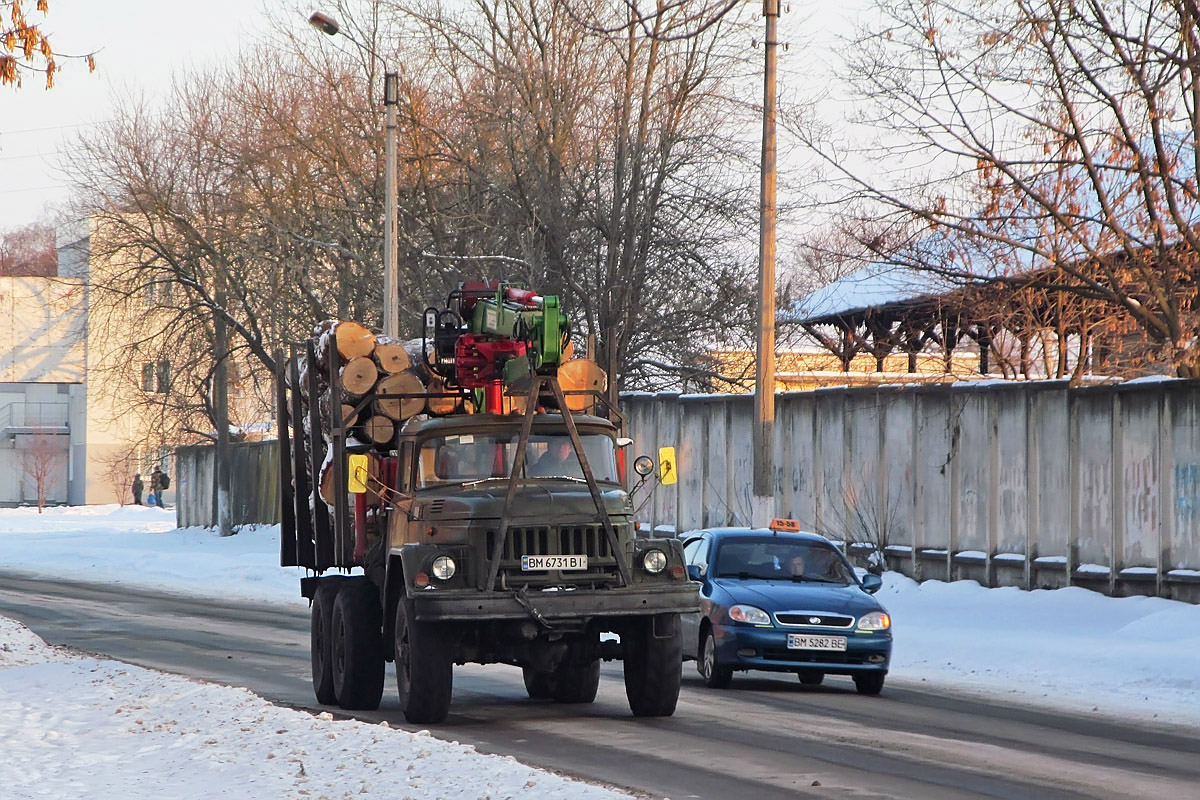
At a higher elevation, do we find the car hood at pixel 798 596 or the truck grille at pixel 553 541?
the truck grille at pixel 553 541

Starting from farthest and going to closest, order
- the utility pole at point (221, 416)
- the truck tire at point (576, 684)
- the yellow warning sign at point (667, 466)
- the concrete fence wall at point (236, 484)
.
Answer: the concrete fence wall at point (236, 484) < the utility pole at point (221, 416) < the truck tire at point (576, 684) < the yellow warning sign at point (667, 466)

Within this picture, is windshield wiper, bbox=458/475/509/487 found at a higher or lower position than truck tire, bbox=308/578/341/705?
higher

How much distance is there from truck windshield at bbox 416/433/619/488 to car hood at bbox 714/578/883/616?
300 cm

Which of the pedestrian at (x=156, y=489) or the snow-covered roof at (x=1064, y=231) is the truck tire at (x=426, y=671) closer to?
the snow-covered roof at (x=1064, y=231)

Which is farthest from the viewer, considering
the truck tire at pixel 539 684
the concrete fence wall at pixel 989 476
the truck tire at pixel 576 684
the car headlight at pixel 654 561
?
the concrete fence wall at pixel 989 476

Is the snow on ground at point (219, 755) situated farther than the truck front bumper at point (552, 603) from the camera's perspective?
No

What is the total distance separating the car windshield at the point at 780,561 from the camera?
15.7 metres

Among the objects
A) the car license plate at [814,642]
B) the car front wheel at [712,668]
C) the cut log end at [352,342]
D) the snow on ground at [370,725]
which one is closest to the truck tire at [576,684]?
the car front wheel at [712,668]

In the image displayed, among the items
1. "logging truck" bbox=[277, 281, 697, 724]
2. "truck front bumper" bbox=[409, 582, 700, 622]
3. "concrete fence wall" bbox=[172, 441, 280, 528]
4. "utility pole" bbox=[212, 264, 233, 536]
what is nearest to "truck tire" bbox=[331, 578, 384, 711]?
"logging truck" bbox=[277, 281, 697, 724]

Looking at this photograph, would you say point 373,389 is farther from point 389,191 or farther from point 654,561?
point 389,191

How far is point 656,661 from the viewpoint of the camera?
12039 mm

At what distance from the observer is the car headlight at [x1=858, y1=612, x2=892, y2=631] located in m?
14.6

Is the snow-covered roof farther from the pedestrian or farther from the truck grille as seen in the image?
the pedestrian

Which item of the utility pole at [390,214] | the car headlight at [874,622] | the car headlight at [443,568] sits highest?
the utility pole at [390,214]
